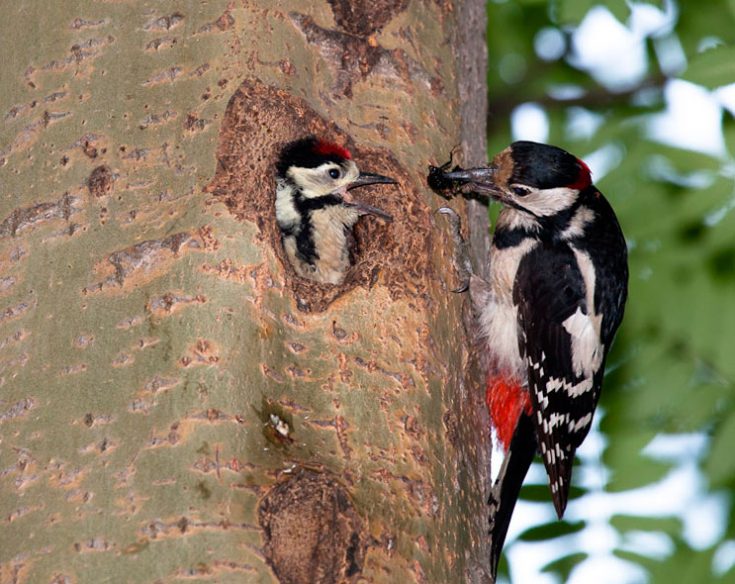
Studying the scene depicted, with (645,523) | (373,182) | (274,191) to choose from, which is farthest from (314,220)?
(645,523)

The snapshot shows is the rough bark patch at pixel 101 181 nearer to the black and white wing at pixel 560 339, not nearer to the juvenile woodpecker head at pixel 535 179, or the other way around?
the juvenile woodpecker head at pixel 535 179

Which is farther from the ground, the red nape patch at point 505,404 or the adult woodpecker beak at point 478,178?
the adult woodpecker beak at point 478,178

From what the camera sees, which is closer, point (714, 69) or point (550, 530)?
point (714, 69)

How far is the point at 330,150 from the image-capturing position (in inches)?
124

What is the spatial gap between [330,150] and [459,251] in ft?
1.67

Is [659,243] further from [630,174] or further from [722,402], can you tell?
[722,402]

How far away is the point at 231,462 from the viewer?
216cm

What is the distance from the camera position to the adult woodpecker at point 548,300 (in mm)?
3643

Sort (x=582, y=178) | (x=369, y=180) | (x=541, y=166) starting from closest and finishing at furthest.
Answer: (x=369, y=180)
(x=541, y=166)
(x=582, y=178)

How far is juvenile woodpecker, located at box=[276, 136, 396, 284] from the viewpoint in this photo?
346 centimetres

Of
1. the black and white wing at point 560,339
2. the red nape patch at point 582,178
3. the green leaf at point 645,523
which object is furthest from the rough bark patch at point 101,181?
the green leaf at point 645,523

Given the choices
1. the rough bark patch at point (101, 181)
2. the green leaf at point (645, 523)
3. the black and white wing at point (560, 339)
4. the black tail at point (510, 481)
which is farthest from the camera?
the black and white wing at point (560, 339)

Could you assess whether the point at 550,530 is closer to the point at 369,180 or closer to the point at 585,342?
the point at 585,342

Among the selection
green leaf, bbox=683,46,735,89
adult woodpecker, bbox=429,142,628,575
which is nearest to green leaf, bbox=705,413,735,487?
adult woodpecker, bbox=429,142,628,575
